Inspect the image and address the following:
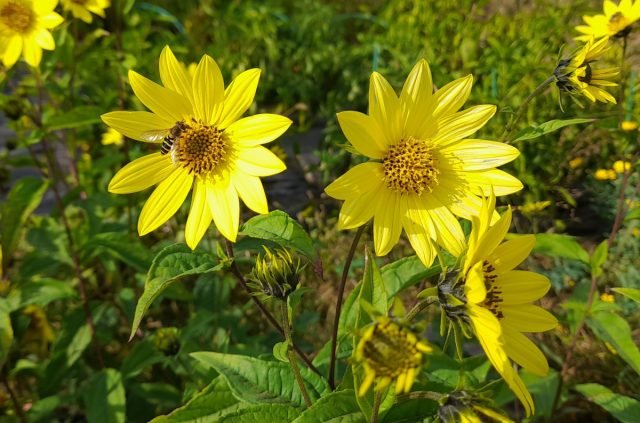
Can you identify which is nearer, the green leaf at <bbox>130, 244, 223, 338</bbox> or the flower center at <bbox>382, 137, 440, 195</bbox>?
the green leaf at <bbox>130, 244, 223, 338</bbox>

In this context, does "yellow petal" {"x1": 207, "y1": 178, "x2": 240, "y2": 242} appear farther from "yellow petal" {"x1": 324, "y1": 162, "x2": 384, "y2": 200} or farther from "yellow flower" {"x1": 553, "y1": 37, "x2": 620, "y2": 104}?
"yellow flower" {"x1": 553, "y1": 37, "x2": 620, "y2": 104}

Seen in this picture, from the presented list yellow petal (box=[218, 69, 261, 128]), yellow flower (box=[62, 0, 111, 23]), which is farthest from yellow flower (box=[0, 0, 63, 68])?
yellow petal (box=[218, 69, 261, 128])

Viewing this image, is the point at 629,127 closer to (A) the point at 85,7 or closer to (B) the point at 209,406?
(B) the point at 209,406

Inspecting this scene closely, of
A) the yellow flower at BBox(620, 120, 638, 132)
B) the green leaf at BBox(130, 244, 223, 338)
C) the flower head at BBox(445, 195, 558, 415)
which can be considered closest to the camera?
the flower head at BBox(445, 195, 558, 415)

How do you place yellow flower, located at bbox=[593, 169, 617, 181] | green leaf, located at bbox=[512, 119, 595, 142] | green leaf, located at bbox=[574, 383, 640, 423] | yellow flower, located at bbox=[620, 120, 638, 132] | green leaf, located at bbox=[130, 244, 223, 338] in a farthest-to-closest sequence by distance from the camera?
yellow flower, located at bbox=[593, 169, 617, 181]
yellow flower, located at bbox=[620, 120, 638, 132]
green leaf, located at bbox=[574, 383, 640, 423]
green leaf, located at bbox=[512, 119, 595, 142]
green leaf, located at bbox=[130, 244, 223, 338]

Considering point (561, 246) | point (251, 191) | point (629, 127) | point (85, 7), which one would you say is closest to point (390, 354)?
point (251, 191)

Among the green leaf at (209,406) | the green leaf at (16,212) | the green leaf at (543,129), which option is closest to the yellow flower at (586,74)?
the green leaf at (543,129)

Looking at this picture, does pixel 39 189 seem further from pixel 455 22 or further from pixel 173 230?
pixel 455 22
